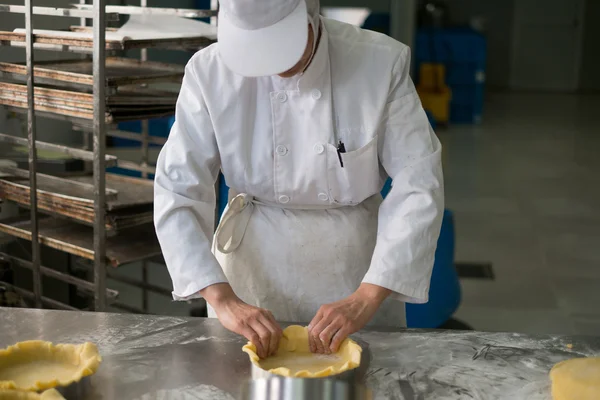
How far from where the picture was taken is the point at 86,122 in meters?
2.51

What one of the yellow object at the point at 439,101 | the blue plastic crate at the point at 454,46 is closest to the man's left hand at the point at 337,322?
the yellow object at the point at 439,101

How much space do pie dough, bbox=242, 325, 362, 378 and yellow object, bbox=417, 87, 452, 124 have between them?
6.68 m

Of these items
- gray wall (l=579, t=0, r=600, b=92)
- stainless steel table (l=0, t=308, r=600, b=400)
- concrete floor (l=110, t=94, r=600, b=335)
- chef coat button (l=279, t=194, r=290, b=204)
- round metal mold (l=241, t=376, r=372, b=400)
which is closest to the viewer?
round metal mold (l=241, t=376, r=372, b=400)

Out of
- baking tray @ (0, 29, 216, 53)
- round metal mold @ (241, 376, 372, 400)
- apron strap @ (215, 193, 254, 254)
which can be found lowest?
round metal mold @ (241, 376, 372, 400)

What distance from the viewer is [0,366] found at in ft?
4.69

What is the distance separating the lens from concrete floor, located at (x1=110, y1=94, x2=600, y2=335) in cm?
380

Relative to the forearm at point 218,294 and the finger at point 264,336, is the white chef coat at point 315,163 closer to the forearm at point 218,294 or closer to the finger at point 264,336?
the forearm at point 218,294

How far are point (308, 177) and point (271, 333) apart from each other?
15.1 inches

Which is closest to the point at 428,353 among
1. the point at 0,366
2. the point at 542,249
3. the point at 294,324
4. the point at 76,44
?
the point at 294,324

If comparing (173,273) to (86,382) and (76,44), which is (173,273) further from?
(76,44)

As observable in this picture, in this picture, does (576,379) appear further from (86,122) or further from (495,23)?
(495,23)

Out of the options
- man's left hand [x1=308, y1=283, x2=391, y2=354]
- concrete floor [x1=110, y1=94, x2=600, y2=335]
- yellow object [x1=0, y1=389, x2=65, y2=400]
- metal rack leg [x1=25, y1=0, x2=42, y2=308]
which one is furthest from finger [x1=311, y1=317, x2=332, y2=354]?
concrete floor [x1=110, y1=94, x2=600, y2=335]

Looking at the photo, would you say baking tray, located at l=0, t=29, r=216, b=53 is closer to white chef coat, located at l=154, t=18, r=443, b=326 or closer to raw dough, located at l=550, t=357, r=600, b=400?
white chef coat, located at l=154, t=18, r=443, b=326

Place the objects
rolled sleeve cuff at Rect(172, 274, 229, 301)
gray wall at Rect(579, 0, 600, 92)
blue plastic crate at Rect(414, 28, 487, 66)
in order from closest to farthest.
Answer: rolled sleeve cuff at Rect(172, 274, 229, 301)
blue plastic crate at Rect(414, 28, 487, 66)
gray wall at Rect(579, 0, 600, 92)
